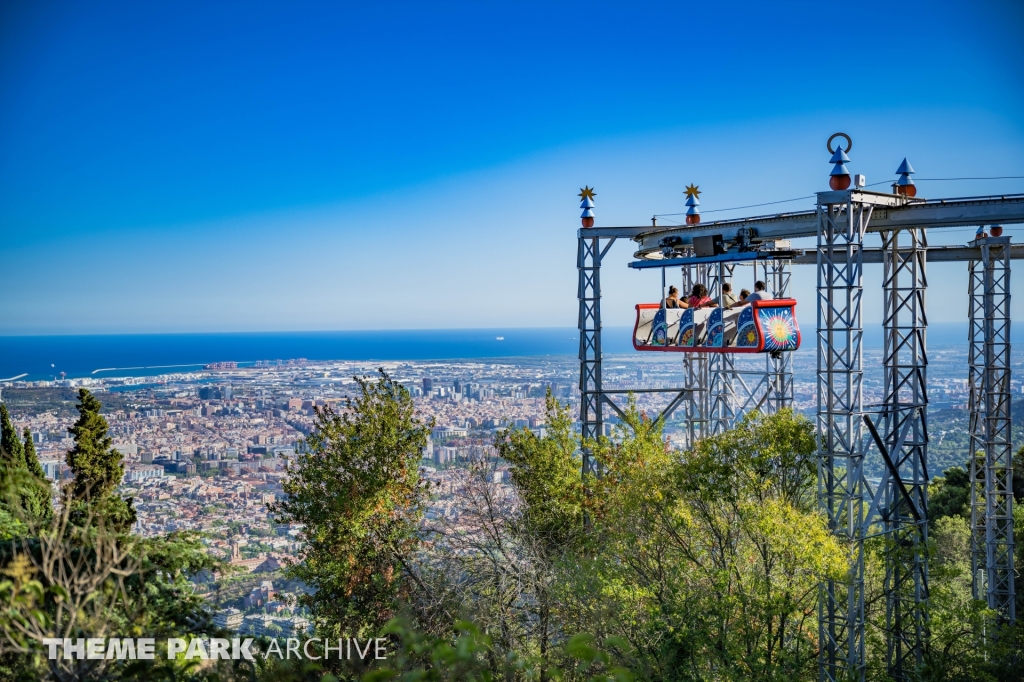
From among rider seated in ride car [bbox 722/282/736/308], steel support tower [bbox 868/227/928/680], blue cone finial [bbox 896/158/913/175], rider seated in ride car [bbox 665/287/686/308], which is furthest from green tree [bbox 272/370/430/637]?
blue cone finial [bbox 896/158/913/175]

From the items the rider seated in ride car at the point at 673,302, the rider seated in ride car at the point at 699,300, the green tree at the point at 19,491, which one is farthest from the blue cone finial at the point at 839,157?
the green tree at the point at 19,491

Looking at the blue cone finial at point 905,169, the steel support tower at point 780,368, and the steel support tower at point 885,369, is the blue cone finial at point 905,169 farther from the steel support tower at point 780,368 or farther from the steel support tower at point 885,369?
the steel support tower at point 780,368

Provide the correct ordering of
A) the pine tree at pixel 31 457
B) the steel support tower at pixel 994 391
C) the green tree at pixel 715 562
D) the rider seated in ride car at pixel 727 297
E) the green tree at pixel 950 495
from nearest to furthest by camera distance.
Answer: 1. the green tree at pixel 715 562
2. the rider seated in ride car at pixel 727 297
3. the steel support tower at pixel 994 391
4. the pine tree at pixel 31 457
5. the green tree at pixel 950 495

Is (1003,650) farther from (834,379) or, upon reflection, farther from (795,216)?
(795,216)

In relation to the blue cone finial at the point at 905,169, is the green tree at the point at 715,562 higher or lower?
lower

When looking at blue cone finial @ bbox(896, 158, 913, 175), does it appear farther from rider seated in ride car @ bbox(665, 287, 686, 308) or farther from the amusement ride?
rider seated in ride car @ bbox(665, 287, 686, 308)
